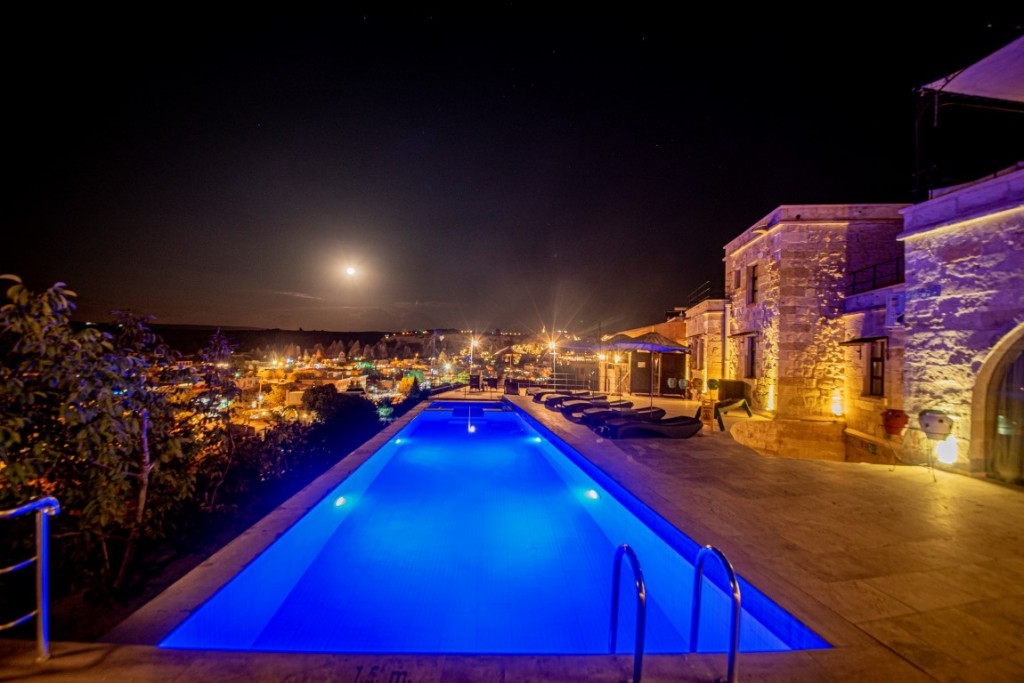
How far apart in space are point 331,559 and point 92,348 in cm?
320

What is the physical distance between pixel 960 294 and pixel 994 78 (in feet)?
11.5

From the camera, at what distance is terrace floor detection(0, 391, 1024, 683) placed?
6.76 ft

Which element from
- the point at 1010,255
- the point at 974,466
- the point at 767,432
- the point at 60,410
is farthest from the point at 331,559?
the point at 767,432

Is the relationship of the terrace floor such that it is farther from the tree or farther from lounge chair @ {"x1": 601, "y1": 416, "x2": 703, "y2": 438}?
lounge chair @ {"x1": 601, "y1": 416, "x2": 703, "y2": 438}

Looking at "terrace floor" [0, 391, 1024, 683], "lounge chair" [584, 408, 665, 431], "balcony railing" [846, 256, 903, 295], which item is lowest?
"terrace floor" [0, 391, 1024, 683]

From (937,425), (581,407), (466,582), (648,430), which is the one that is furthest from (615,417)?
(466,582)

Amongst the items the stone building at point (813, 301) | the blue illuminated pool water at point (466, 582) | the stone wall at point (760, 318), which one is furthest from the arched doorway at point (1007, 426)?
the stone wall at point (760, 318)

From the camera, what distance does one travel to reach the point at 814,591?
9.36ft

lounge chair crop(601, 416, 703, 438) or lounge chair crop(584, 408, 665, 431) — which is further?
lounge chair crop(584, 408, 665, 431)

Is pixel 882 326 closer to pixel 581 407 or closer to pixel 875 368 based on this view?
pixel 875 368

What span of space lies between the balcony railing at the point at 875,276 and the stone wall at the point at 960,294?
4117 millimetres

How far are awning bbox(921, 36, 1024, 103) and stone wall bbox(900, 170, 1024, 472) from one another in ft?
5.94

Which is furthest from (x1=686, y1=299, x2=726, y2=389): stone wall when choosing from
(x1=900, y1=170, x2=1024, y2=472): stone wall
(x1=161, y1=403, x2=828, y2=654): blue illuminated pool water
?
(x1=161, y1=403, x2=828, y2=654): blue illuminated pool water

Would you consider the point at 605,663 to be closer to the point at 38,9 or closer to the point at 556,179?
the point at 38,9
